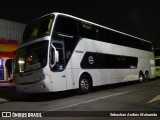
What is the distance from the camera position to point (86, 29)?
546 inches

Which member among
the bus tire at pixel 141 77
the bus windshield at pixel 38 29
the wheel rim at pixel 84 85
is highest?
the bus windshield at pixel 38 29

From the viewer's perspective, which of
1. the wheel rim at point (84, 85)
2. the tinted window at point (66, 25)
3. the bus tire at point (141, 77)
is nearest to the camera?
the tinted window at point (66, 25)

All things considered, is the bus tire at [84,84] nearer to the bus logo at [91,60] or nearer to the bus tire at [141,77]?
the bus logo at [91,60]

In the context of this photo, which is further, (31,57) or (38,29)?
(38,29)

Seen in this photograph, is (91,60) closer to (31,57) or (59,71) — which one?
(59,71)

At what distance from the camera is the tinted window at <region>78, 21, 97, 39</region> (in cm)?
1337

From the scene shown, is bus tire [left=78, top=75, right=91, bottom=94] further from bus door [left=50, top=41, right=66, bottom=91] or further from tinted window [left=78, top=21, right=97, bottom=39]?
tinted window [left=78, top=21, right=97, bottom=39]

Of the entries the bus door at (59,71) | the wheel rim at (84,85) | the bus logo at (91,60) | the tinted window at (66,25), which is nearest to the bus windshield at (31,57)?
the bus door at (59,71)

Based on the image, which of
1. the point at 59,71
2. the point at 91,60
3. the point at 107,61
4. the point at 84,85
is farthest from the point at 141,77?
the point at 59,71

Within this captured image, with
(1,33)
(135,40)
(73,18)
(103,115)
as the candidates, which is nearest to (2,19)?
(1,33)

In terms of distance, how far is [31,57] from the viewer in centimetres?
1155

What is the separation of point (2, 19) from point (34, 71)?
17.9 meters

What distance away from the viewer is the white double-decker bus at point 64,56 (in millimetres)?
10992

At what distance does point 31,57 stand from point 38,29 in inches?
59.3
